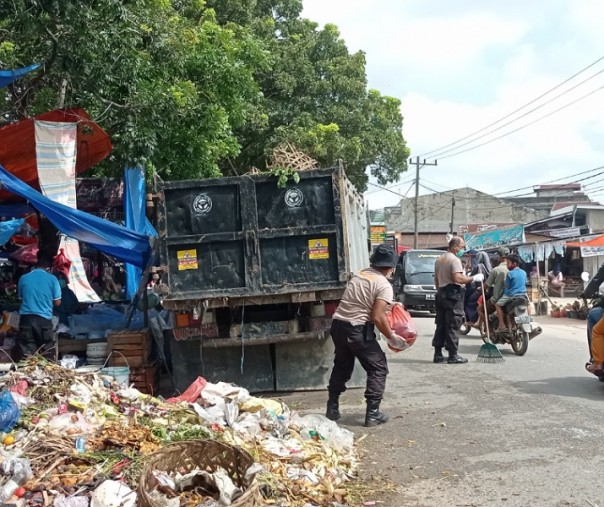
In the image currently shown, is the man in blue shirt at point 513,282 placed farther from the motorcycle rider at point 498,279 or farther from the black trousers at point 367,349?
the black trousers at point 367,349

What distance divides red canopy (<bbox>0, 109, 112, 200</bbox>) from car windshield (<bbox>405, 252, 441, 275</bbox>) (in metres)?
11.1

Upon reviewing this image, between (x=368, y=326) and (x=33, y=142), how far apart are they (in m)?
6.30

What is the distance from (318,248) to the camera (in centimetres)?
716

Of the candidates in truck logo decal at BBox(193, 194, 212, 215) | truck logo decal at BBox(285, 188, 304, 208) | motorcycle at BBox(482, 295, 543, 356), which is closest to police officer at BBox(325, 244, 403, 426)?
truck logo decal at BBox(285, 188, 304, 208)

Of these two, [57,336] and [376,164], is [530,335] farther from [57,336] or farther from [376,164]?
[376,164]

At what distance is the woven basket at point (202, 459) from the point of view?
4.08 m

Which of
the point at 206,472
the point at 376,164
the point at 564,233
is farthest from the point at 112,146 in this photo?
the point at 564,233

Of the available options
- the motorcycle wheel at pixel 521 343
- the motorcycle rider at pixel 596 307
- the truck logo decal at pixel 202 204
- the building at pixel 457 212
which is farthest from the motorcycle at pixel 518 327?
the building at pixel 457 212

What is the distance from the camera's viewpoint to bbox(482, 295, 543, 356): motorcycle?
34.3 feet

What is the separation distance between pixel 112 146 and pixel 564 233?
2403cm

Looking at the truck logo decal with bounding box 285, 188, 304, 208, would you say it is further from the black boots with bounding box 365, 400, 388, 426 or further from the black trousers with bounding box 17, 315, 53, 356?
the black trousers with bounding box 17, 315, 53, 356

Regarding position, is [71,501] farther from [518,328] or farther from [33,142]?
[518,328]

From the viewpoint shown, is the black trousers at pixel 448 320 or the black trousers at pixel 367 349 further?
the black trousers at pixel 448 320

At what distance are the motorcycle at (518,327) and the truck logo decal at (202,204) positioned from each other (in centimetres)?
562
